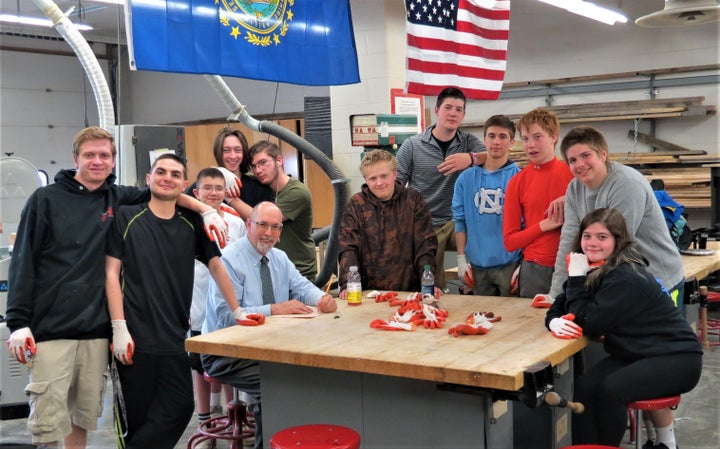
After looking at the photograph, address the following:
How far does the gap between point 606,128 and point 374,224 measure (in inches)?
256

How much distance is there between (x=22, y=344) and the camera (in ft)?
10.0

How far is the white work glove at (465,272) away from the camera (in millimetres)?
4477

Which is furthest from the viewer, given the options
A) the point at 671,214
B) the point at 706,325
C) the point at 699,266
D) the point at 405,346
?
the point at 706,325

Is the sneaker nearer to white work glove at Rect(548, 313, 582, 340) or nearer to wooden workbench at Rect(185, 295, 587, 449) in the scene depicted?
wooden workbench at Rect(185, 295, 587, 449)

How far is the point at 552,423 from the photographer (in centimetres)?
324

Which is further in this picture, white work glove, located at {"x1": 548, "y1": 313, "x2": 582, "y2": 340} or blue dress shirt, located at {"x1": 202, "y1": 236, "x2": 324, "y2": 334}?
blue dress shirt, located at {"x1": 202, "y1": 236, "x2": 324, "y2": 334}

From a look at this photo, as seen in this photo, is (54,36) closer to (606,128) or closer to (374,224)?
(606,128)

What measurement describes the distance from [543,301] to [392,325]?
91cm

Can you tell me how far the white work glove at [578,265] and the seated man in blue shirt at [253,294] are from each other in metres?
1.20

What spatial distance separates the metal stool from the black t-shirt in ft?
2.40

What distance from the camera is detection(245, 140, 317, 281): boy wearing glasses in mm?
4656

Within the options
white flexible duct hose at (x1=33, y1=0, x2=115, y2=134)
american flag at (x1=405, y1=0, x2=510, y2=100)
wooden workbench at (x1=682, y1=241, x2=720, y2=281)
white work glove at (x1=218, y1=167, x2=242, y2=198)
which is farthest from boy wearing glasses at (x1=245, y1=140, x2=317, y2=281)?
wooden workbench at (x1=682, y1=241, x2=720, y2=281)

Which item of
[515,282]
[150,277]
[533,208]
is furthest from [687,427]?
[150,277]

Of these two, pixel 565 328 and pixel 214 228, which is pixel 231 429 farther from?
pixel 565 328
